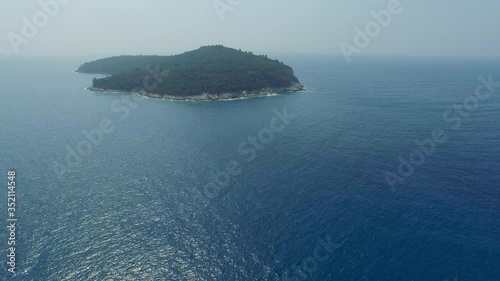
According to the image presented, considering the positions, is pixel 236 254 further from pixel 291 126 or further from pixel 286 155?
pixel 291 126

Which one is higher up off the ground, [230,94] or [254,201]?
[230,94]

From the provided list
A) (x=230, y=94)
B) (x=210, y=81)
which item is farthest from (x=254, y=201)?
(x=210, y=81)

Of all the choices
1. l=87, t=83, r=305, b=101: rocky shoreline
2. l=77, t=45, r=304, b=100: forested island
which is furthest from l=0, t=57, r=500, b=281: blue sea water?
l=77, t=45, r=304, b=100: forested island

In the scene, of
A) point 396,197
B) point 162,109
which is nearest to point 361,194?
point 396,197

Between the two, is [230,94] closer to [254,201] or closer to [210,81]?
[210,81]

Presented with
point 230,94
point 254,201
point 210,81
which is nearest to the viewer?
point 254,201

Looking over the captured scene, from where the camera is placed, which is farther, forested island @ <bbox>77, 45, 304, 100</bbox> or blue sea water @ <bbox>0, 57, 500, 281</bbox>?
forested island @ <bbox>77, 45, 304, 100</bbox>

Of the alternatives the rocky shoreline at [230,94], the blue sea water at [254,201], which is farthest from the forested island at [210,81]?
the blue sea water at [254,201]

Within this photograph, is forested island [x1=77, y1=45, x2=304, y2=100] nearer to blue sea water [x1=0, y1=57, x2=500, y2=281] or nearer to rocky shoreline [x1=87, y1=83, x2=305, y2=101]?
rocky shoreline [x1=87, y1=83, x2=305, y2=101]
